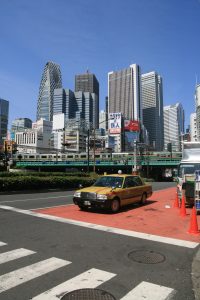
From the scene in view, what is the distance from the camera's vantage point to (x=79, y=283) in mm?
5324

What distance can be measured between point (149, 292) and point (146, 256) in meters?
2.07

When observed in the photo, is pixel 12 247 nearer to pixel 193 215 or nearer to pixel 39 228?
pixel 39 228

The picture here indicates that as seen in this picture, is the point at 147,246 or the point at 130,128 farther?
the point at 130,128

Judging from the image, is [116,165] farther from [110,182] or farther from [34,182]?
[110,182]

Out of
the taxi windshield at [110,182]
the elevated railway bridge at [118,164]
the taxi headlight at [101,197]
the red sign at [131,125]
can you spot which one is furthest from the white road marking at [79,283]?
the red sign at [131,125]

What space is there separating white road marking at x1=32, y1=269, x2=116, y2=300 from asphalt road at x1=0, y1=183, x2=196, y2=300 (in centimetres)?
9

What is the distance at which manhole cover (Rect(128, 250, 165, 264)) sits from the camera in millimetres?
6734

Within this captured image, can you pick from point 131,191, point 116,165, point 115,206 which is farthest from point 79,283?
point 116,165

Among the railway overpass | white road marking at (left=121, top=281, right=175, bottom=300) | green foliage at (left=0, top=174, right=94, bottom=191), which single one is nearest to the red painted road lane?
white road marking at (left=121, top=281, right=175, bottom=300)

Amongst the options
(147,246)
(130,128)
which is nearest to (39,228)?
(147,246)

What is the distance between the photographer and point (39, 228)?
9.73 meters

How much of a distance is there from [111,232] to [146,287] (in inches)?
170

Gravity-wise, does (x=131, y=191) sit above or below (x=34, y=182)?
above

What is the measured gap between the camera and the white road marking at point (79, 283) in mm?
4790
